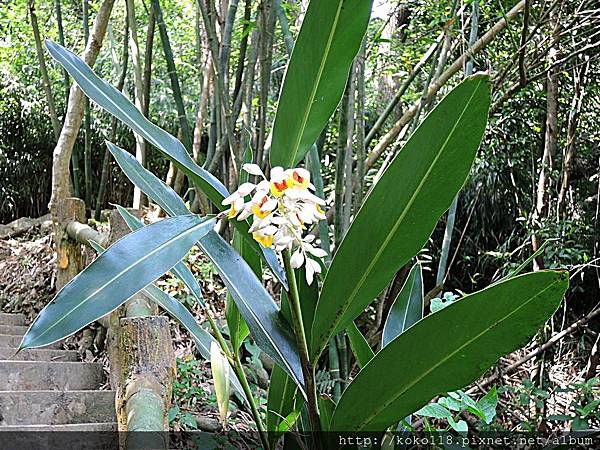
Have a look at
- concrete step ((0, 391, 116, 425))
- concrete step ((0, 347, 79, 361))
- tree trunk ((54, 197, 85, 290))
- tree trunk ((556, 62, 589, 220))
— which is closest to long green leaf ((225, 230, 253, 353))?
concrete step ((0, 391, 116, 425))

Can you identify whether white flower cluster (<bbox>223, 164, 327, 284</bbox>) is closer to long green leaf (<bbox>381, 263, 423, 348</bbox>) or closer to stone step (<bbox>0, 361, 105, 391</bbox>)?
long green leaf (<bbox>381, 263, 423, 348</bbox>)

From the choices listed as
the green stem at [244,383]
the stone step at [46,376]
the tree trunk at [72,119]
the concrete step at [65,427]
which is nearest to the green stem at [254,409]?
the green stem at [244,383]

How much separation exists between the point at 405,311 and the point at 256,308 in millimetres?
275

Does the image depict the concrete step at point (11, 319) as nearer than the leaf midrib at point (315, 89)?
No

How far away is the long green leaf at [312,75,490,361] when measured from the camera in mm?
572

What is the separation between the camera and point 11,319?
3680mm

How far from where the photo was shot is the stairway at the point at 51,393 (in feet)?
7.24

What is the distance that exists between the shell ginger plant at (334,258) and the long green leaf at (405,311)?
6.8 inches

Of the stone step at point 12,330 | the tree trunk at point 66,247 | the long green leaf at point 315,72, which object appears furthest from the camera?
the stone step at point 12,330

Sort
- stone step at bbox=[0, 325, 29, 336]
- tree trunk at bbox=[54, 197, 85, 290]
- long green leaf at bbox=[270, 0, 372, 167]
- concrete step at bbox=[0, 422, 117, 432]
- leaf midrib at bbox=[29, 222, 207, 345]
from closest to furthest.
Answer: leaf midrib at bbox=[29, 222, 207, 345] < long green leaf at bbox=[270, 0, 372, 167] < concrete step at bbox=[0, 422, 117, 432] < tree trunk at bbox=[54, 197, 85, 290] < stone step at bbox=[0, 325, 29, 336]

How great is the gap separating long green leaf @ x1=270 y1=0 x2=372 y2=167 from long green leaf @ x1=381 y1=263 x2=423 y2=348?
30cm

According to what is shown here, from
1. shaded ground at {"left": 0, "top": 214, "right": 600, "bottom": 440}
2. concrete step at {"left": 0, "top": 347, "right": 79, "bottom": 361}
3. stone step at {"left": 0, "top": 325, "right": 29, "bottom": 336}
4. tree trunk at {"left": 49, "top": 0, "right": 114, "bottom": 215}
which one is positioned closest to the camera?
shaded ground at {"left": 0, "top": 214, "right": 600, "bottom": 440}

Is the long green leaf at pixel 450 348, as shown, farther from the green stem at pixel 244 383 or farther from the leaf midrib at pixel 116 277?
the leaf midrib at pixel 116 277

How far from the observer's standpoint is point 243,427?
2.24 meters
